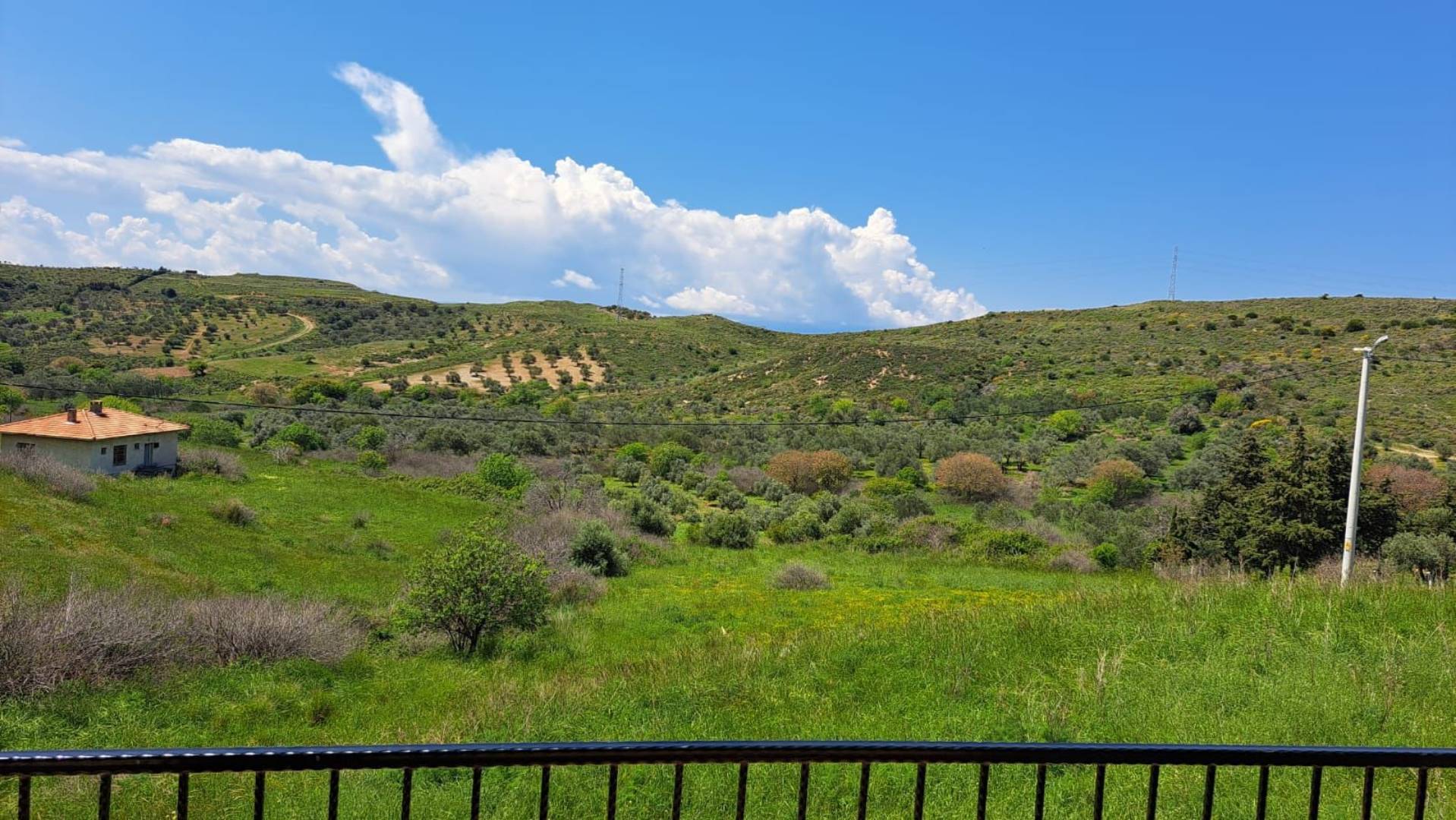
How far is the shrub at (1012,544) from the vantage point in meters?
25.1

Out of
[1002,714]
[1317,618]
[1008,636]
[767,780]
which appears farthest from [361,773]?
[1317,618]

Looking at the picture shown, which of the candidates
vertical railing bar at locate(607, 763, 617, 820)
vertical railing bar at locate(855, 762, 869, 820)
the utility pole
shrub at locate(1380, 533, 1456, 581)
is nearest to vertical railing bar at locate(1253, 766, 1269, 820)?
vertical railing bar at locate(855, 762, 869, 820)

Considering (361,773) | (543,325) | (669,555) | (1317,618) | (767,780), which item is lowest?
(669,555)

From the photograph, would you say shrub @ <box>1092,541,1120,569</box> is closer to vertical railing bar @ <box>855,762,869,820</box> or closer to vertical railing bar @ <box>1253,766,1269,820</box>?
vertical railing bar @ <box>1253,766,1269,820</box>

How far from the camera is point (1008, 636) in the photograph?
8.15 meters

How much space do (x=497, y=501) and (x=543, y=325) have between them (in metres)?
64.4

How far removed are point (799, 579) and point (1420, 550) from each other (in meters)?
14.8

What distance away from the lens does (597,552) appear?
21.8 meters

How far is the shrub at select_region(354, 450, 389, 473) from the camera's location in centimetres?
3522

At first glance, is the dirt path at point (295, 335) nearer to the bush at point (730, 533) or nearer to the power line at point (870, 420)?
the power line at point (870, 420)

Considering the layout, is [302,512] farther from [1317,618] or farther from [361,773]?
[1317,618]

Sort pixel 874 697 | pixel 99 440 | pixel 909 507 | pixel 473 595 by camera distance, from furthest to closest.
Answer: pixel 909 507, pixel 99 440, pixel 473 595, pixel 874 697

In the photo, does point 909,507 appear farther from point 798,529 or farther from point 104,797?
point 104,797

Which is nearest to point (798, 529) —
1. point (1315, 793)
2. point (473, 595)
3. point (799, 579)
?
point (799, 579)
